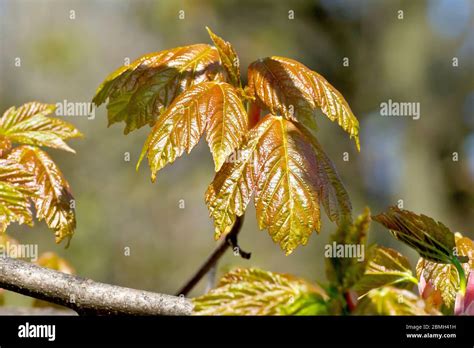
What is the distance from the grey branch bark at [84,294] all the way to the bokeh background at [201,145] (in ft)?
17.8

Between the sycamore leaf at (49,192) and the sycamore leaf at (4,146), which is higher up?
the sycamore leaf at (4,146)

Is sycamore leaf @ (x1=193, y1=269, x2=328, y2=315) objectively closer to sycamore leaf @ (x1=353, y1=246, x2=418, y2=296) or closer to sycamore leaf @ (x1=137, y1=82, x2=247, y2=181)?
sycamore leaf @ (x1=353, y1=246, x2=418, y2=296)

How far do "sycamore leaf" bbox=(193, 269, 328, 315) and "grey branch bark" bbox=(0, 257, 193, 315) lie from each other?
0.06m

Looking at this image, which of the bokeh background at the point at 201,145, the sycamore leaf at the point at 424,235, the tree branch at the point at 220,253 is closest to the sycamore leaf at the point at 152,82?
the tree branch at the point at 220,253

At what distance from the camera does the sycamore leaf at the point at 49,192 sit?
36.2 inches

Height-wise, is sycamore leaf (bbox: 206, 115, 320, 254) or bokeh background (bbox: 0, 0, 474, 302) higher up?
bokeh background (bbox: 0, 0, 474, 302)

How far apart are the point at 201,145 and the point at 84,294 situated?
17.9ft

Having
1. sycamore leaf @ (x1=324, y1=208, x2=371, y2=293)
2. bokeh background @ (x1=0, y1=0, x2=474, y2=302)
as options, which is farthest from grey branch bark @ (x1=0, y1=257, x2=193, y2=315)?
bokeh background @ (x1=0, y1=0, x2=474, y2=302)

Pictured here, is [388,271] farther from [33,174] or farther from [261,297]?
[33,174]

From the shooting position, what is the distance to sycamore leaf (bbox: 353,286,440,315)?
571 millimetres

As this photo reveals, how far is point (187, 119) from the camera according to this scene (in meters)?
0.78

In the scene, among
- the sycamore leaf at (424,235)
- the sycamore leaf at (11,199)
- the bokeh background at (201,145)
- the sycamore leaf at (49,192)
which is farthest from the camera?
the bokeh background at (201,145)

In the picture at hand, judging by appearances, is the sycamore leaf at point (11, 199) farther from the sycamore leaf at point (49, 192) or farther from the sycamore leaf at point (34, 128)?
the sycamore leaf at point (34, 128)
